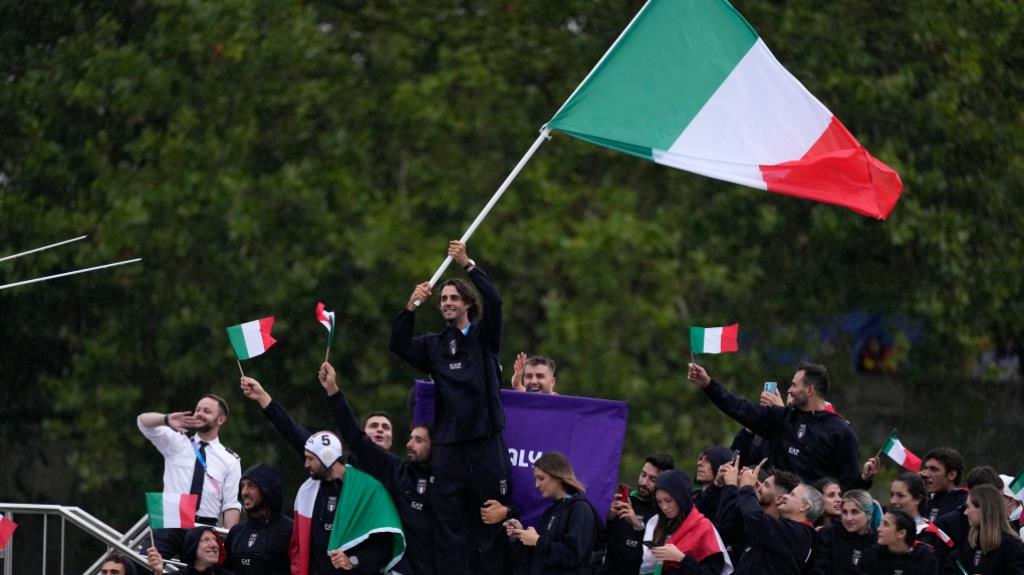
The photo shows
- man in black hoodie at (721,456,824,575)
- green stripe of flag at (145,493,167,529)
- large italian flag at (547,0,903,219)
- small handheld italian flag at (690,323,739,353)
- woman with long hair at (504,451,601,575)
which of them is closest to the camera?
woman with long hair at (504,451,601,575)

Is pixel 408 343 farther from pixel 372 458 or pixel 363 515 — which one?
pixel 363 515

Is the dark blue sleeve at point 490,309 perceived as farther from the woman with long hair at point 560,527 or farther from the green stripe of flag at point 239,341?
the green stripe of flag at point 239,341

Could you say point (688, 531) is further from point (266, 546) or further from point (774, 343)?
point (774, 343)

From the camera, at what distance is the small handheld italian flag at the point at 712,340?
13836 mm

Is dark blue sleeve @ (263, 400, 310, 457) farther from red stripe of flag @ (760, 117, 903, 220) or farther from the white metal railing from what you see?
red stripe of flag @ (760, 117, 903, 220)

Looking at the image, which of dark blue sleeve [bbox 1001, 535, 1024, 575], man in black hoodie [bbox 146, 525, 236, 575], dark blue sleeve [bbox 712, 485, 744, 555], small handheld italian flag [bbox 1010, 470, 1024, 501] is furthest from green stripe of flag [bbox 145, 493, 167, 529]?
small handheld italian flag [bbox 1010, 470, 1024, 501]

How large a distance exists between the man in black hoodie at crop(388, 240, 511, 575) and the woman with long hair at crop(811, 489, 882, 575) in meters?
1.95

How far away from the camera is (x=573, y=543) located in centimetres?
1228

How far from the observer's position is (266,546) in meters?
13.6

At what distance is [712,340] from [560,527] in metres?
2.12

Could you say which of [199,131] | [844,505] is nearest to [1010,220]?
[199,131]

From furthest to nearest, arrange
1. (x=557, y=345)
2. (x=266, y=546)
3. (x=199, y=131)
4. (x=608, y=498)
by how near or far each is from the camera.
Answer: (x=199, y=131), (x=557, y=345), (x=266, y=546), (x=608, y=498)

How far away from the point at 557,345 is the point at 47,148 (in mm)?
6060

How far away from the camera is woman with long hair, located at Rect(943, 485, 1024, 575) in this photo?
12656 millimetres
